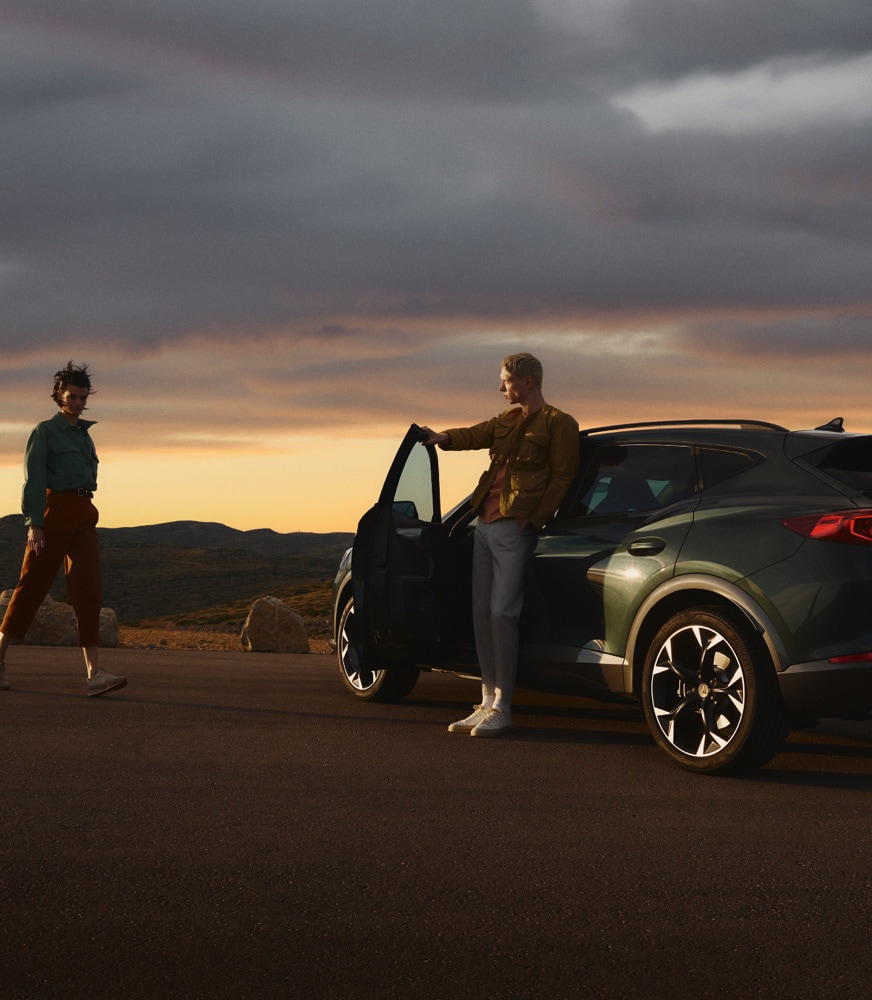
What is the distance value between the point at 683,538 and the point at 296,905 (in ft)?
10.2

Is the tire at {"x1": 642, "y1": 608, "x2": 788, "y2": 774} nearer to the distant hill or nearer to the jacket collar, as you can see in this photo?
the jacket collar

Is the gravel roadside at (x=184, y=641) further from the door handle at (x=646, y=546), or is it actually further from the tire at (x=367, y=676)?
the door handle at (x=646, y=546)

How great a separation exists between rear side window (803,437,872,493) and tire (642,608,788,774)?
32.8 inches

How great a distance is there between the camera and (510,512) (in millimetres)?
7199

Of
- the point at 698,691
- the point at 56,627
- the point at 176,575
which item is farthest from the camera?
the point at 176,575

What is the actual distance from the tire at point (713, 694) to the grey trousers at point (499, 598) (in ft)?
3.17

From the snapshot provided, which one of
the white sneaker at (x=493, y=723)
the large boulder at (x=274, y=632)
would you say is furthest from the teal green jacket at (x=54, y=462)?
the large boulder at (x=274, y=632)

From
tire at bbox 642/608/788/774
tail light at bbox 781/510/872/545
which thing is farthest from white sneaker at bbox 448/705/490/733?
tail light at bbox 781/510/872/545

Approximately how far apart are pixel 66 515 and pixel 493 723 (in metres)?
3.58

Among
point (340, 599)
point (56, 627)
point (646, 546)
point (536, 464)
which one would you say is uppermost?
point (536, 464)

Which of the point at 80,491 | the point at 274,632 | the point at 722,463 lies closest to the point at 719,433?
the point at 722,463

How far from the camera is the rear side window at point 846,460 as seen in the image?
599 centimetres

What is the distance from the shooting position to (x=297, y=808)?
211 inches

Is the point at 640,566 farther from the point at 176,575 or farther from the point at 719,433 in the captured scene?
the point at 176,575
